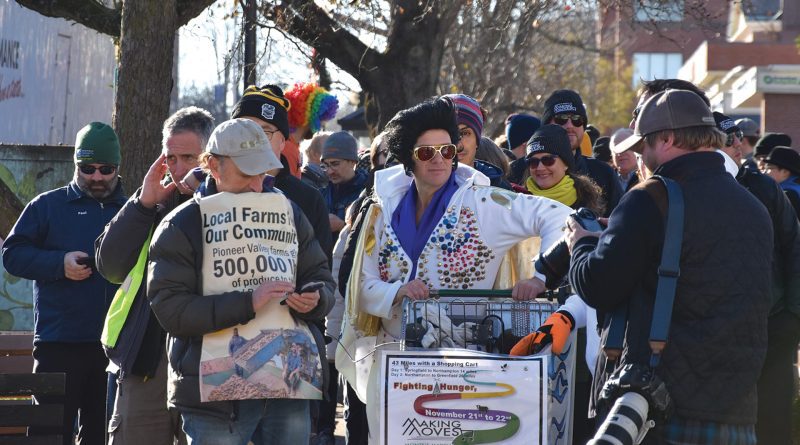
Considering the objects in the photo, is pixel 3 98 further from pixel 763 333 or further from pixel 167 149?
pixel 763 333

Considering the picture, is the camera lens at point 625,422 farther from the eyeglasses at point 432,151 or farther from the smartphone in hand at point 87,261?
the smartphone in hand at point 87,261

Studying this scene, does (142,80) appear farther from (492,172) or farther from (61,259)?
(492,172)

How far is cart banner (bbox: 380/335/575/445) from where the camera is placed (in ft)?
17.3

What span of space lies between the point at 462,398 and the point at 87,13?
7021mm

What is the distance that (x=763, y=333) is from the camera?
4.90 m

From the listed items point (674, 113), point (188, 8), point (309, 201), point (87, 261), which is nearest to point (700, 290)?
point (674, 113)

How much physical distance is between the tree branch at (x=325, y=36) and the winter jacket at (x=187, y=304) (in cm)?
903

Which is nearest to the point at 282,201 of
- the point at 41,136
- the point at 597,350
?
the point at 597,350

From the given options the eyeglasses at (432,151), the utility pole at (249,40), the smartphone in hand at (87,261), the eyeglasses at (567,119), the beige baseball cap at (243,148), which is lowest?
the smartphone in hand at (87,261)

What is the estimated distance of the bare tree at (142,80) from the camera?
31.7ft

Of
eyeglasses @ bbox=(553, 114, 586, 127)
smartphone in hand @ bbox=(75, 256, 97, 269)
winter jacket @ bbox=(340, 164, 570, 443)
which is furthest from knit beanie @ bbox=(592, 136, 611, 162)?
smartphone in hand @ bbox=(75, 256, 97, 269)

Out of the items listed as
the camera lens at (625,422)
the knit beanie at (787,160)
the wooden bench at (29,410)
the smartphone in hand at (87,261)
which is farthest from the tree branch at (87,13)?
the camera lens at (625,422)

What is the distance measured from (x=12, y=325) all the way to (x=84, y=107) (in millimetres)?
5372

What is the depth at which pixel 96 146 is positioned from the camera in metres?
7.07
